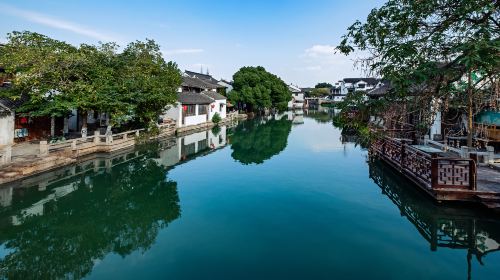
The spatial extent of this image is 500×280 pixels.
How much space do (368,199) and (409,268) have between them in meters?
5.25

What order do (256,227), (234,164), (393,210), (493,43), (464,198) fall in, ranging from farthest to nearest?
(234,164), (393,210), (464,198), (256,227), (493,43)

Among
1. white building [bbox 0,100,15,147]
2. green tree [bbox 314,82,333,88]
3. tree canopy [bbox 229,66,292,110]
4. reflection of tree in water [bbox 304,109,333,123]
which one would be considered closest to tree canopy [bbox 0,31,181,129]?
white building [bbox 0,100,15,147]

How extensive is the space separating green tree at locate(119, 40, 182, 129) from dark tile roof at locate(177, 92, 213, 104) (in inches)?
253

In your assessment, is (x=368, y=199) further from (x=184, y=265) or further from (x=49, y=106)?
(x=49, y=106)

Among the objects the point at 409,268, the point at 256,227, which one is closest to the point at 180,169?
the point at 256,227

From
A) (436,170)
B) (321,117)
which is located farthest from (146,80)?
(321,117)

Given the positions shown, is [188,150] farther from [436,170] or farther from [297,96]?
[297,96]

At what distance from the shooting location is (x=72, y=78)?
64.1ft

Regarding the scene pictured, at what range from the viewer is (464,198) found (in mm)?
10047

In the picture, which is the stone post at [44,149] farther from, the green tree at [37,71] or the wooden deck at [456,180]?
the wooden deck at [456,180]

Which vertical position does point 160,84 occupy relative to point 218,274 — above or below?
above

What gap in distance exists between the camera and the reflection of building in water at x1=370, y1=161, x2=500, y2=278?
8203 millimetres

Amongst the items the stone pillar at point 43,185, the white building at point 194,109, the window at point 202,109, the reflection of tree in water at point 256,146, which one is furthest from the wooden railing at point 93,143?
the window at point 202,109

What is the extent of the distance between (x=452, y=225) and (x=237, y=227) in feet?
21.2
